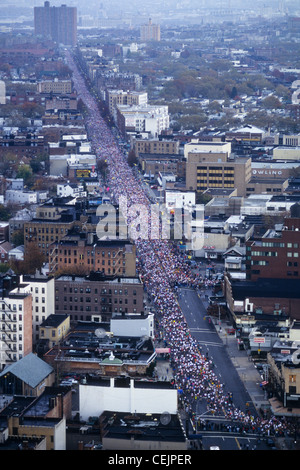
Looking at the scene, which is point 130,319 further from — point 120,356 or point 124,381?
point 124,381

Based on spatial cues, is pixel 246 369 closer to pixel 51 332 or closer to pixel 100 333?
pixel 100 333

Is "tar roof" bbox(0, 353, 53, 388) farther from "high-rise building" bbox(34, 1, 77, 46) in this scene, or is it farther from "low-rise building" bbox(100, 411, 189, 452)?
"high-rise building" bbox(34, 1, 77, 46)

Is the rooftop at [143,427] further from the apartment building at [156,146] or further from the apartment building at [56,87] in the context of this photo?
the apartment building at [56,87]

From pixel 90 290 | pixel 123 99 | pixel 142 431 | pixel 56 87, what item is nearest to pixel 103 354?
pixel 90 290

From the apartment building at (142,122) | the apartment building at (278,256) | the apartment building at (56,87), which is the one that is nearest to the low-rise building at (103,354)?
the apartment building at (278,256)

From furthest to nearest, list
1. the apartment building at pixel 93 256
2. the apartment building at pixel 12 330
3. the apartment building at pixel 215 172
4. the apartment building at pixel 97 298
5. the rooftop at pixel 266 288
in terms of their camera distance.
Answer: the apartment building at pixel 215 172 < the apartment building at pixel 93 256 < the rooftop at pixel 266 288 < the apartment building at pixel 97 298 < the apartment building at pixel 12 330

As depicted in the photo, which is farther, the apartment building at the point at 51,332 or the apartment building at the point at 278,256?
the apartment building at the point at 278,256
